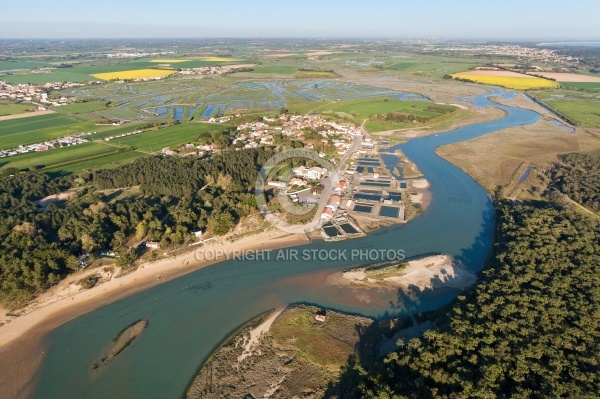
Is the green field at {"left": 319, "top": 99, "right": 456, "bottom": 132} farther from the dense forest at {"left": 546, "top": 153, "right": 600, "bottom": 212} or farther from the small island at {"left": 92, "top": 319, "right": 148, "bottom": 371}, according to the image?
the small island at {"left": 92, "top": 319, "right": 148, "bottom": 371}

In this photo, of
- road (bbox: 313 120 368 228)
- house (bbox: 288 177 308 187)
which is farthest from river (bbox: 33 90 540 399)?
house (bbox: 288 177 308 187)

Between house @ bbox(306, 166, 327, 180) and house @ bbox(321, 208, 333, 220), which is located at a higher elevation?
house @ bbox(306, 166, 327, 180)

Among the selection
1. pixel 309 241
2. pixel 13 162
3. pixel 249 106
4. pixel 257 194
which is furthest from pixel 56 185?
pixel 249 106

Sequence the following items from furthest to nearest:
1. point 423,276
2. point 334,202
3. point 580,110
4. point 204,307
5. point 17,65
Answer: point 17,65, point 580,110, point 334,202, point 423,276, point 204,307

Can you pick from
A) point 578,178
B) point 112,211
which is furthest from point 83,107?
point 578,178

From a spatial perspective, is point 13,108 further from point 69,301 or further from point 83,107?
point 69,301

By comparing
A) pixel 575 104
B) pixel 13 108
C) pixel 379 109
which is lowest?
pixel 13 108
